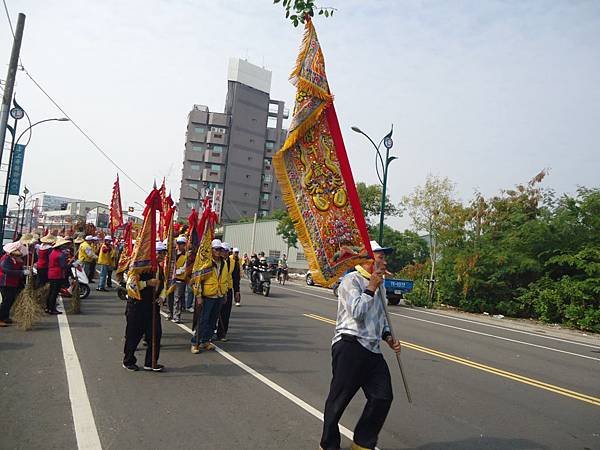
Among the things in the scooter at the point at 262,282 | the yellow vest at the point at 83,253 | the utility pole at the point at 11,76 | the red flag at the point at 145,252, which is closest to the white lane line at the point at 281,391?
the red flag at the point at 145,252

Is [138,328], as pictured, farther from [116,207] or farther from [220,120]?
[220,120]

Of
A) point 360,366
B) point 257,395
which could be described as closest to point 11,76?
point 257,395

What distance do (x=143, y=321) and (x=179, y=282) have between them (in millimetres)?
3979

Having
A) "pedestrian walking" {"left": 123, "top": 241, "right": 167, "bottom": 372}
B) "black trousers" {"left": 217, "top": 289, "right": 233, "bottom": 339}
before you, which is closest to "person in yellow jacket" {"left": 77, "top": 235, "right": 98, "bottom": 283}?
"black trousers" {"left": 217, "top": 289, "right": 233, "bottom": 339}

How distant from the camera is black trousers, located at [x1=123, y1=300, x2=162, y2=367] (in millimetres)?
7188

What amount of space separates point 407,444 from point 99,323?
7.70m

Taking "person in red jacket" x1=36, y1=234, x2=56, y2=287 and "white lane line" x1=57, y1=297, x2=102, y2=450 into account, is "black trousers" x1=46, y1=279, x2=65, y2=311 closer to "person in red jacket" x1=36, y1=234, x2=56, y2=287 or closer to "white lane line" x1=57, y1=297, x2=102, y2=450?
"person in red jacket" x1=36, y1=234, x2=56, y2=287

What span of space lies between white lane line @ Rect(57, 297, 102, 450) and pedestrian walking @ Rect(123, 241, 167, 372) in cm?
67

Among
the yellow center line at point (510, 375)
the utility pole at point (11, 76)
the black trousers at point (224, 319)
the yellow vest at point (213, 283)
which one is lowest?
the yellow center line at point (510, 375)

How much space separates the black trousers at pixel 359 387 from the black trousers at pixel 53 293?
28.7 ft

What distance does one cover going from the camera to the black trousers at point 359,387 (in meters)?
4.26

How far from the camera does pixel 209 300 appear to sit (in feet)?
28.5

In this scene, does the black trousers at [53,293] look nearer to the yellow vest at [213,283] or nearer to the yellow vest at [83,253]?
the yellow vest at [213,283]

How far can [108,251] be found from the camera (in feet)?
55.1
